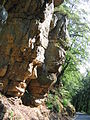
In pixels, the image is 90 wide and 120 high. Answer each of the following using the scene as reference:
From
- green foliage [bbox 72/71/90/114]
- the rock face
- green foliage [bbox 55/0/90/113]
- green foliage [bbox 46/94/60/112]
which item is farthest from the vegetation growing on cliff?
green foliage [bbox 72/71/90/114]

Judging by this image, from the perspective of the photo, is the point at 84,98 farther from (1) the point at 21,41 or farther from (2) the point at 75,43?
(1) the point at 21,41

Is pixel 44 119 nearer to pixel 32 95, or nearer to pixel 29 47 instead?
pixel 32 95

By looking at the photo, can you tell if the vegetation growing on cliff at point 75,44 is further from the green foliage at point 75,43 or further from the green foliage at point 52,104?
the green foliage at point 52,104

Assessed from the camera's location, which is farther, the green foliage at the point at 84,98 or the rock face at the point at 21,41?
the green foliage at the point at 84,98

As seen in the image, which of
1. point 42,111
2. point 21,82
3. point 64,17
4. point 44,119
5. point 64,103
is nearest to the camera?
point 21,82

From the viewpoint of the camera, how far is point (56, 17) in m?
15.2

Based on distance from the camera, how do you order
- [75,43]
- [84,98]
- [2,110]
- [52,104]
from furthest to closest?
[84,98], [75,43], [52,104], [2,110]

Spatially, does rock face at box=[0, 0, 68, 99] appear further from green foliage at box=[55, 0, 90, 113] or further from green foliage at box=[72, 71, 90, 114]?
green foliage at box=[72, 71, 90, 114]

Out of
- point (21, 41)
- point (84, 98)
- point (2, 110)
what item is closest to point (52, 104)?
point (21, 41)

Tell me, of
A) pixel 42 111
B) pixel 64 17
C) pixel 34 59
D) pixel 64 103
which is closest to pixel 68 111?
pixel 64 103

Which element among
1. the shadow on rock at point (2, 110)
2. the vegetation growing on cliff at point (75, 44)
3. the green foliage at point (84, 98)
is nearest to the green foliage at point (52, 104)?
the vegetation growing on cliff at point (75, 44)

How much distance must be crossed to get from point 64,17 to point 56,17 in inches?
33.7

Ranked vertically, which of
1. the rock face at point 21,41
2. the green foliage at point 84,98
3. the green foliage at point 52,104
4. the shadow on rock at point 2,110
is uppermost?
the rock face at point 21,41

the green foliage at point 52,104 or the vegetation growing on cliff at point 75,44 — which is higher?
the vegetation growing on cliff at point 75,44
